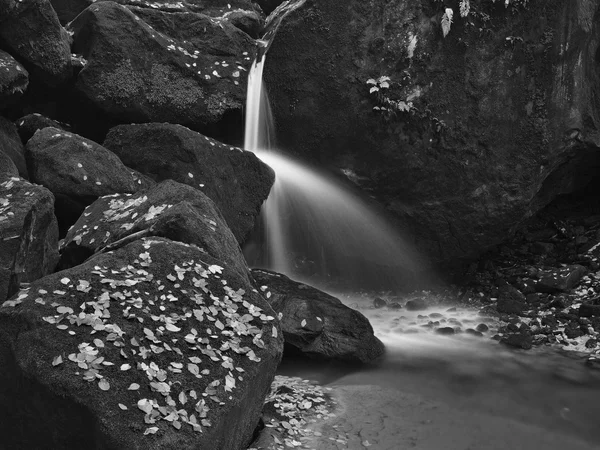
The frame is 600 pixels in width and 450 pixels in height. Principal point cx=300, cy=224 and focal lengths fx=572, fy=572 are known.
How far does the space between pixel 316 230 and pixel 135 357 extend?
7993mm

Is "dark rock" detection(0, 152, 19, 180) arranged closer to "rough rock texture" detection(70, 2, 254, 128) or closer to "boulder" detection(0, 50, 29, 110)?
"boulder" detection(0, 50, 29, 110)

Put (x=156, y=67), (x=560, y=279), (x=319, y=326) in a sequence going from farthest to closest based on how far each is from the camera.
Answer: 1. (x=156, y=67)
2. (x=560, y=279)
3. (x=319, y=326)

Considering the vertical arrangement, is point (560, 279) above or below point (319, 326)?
above

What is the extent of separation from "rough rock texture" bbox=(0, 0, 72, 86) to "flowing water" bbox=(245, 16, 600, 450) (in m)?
3.81

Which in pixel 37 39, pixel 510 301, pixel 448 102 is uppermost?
pixel 448 102

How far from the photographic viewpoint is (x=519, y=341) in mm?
9523

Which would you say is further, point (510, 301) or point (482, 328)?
point (510, 301)

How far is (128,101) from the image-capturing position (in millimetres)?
11328

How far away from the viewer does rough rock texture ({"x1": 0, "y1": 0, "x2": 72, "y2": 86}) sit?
10.1 metres

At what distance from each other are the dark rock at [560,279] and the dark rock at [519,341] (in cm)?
211

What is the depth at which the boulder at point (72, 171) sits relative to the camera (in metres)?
8.63

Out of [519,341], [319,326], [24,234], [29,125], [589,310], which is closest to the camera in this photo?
[24,234]

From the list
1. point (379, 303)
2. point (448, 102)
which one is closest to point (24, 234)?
point (379, 303)

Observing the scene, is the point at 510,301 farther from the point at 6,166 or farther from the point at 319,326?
the point at 6,166
